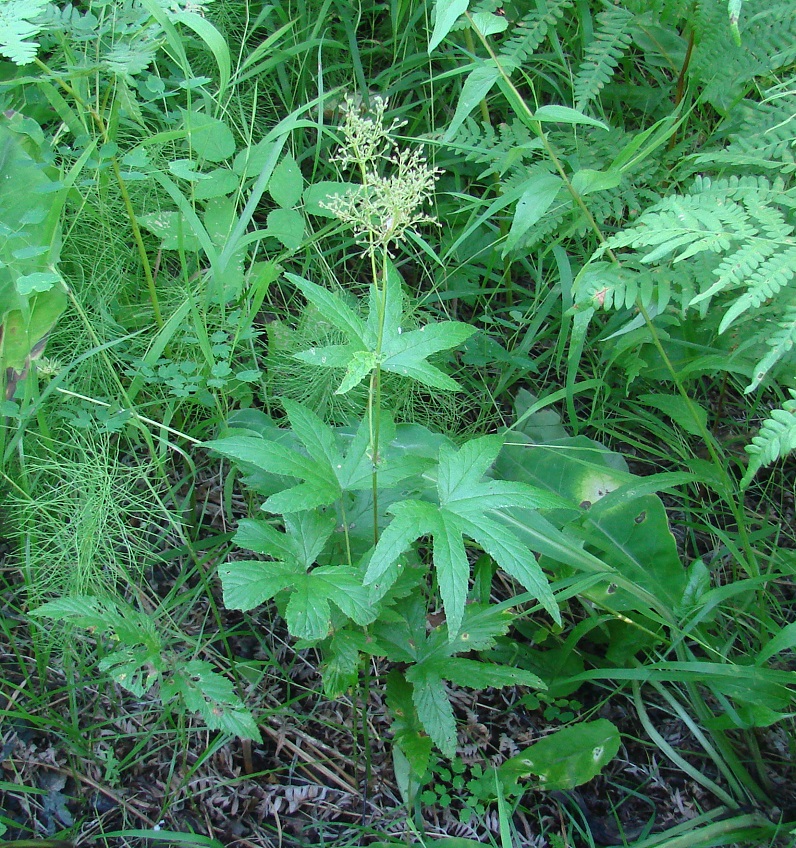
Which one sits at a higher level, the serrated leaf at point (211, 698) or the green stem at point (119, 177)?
the green stem at point (119, 177)

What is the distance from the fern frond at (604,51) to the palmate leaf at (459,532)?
116 cm

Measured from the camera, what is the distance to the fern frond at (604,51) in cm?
202

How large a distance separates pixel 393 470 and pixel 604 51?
133 centimetres

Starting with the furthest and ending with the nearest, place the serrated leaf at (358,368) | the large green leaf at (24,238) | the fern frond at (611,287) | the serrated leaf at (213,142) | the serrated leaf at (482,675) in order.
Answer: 1. the serrated leaf at (213,142)
2. the large green leaf at (24,238)
3. the fern frond at (611,287)
4. the serrated leaf at (482,675)
5. the serrated leaf at (358,368)

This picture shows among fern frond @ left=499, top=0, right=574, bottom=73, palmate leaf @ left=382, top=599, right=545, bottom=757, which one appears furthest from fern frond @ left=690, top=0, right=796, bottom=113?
palmate leaf @ left=382, top=599, right=545, bottom=757

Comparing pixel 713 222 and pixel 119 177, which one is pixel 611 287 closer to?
pixel 713 222

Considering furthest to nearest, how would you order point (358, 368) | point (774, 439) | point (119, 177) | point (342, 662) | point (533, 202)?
1. point (119, 177)
2. point (533, 202)
3. point (342, 662)
4. point (774, 439)
5. point (358, 368)

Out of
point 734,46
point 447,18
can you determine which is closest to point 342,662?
point 447,18

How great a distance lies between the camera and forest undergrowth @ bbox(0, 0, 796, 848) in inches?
58.4

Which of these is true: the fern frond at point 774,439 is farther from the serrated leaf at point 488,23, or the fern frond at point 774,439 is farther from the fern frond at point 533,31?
the fern frond at point 533,31

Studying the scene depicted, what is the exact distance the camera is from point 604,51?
6.66 ft

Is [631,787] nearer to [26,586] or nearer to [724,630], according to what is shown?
[724,630]

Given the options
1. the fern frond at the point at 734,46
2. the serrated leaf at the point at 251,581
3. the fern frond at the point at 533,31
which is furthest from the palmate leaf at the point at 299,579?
the fern frond at the point at 734,46

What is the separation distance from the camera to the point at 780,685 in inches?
65.7
